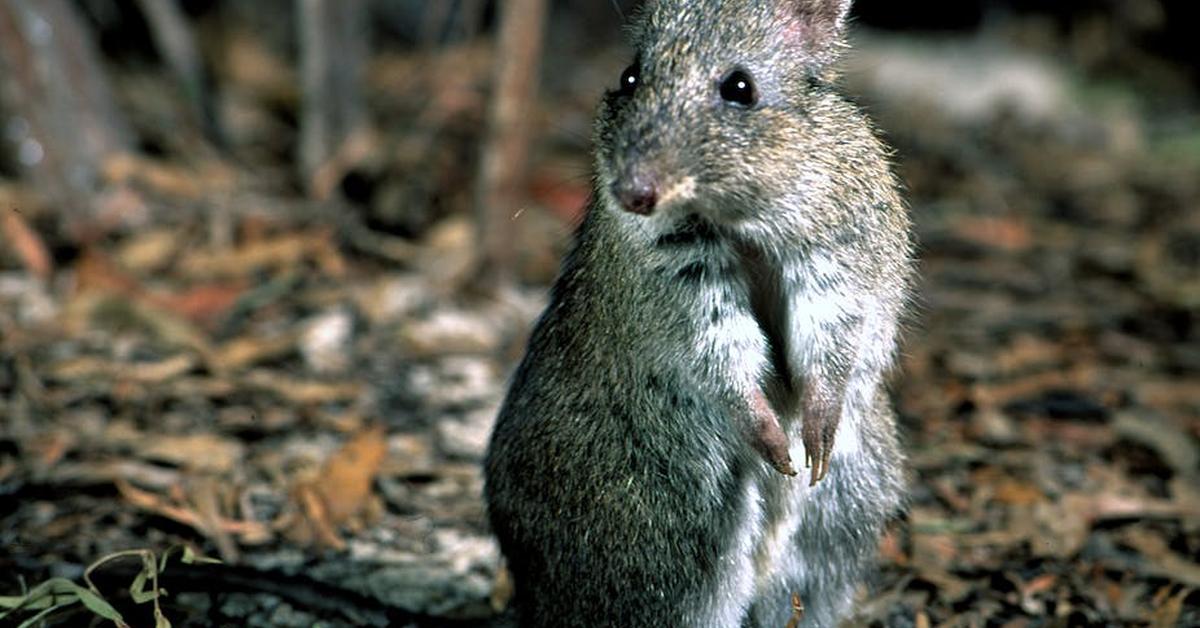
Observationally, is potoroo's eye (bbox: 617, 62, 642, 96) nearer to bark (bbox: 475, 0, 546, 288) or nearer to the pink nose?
the pink nose

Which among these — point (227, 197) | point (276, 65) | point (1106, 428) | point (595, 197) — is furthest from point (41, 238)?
point (1106, 428)

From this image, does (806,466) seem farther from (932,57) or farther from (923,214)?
(932,57)

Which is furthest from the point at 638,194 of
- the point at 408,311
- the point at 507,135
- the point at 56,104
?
the point at 56,104

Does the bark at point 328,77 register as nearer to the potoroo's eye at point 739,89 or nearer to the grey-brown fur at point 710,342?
the grey-brown fur at point 710,342

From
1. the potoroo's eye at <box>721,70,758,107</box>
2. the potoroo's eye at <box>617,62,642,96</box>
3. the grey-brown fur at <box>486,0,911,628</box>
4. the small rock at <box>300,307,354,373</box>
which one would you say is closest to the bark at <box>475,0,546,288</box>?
the small rock at <box>300,307,354,373</box>

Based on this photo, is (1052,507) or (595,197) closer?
(595,197)

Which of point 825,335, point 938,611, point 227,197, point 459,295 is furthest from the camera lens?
point 227,197

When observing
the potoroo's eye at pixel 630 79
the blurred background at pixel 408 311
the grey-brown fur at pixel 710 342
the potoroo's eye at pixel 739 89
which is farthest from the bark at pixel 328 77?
the potoroo's eye at pixel 739 89

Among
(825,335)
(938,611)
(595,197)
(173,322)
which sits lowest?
(938,611)
